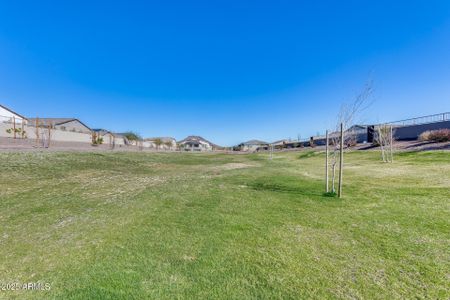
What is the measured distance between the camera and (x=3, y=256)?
3.03 meters

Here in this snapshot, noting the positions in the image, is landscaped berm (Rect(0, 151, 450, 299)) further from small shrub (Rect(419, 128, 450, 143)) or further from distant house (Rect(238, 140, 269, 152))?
distant house (Rect(238, 140, 269, 152))

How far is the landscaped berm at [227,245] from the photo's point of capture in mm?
2373

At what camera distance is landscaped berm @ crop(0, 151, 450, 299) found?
237cm

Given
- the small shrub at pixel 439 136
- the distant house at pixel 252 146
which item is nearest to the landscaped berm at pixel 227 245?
the small shrub at pixel 439 136

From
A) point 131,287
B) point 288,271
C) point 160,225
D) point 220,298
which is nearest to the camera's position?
point 220,298

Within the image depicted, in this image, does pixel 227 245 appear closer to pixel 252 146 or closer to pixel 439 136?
pixel 439 136

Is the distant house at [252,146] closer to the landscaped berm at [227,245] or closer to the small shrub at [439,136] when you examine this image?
the small shrub at [439,136]

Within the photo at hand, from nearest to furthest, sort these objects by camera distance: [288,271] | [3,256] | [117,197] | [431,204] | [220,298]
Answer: [220,298] → [288,271] → [3,256] → [431,204] → [117,197]

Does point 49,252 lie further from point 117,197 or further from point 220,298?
point 117,197

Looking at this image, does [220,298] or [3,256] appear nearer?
[220,298]

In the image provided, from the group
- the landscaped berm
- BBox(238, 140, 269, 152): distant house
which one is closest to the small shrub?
the landscaped berm

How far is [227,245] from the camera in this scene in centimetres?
332

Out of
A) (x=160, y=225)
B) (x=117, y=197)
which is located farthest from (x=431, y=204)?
(x=117, y=197)

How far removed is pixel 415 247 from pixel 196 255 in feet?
11.0
